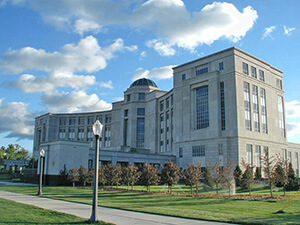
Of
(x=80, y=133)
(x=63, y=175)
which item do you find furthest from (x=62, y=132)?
(x=63, y=175)

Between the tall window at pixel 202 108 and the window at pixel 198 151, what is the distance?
4000mm

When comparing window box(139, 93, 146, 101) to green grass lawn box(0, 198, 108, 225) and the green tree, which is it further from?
green grass lawn box(0, 198, 108, 225)

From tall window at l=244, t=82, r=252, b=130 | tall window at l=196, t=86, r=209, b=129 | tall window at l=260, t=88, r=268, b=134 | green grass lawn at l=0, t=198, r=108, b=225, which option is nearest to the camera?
green grass lawn at l=0, t=198, r=108, b=225

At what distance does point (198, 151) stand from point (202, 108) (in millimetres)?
8603

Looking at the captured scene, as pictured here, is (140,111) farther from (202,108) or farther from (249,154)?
(249,154)

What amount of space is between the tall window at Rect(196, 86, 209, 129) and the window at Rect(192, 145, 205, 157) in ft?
13.1

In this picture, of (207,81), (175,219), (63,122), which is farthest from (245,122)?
(63,122)

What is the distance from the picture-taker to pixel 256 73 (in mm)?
61875

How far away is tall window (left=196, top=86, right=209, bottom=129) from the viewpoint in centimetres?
5969

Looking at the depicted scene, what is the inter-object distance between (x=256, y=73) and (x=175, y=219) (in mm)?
53419

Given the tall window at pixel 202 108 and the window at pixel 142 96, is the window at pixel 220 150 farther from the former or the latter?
the window at pixel 142 96

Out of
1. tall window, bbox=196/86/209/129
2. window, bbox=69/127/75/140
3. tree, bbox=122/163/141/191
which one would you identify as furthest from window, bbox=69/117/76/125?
tree, bbox=122/163/141/191

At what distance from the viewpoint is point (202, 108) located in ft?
200

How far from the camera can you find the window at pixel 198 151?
5878 cm
